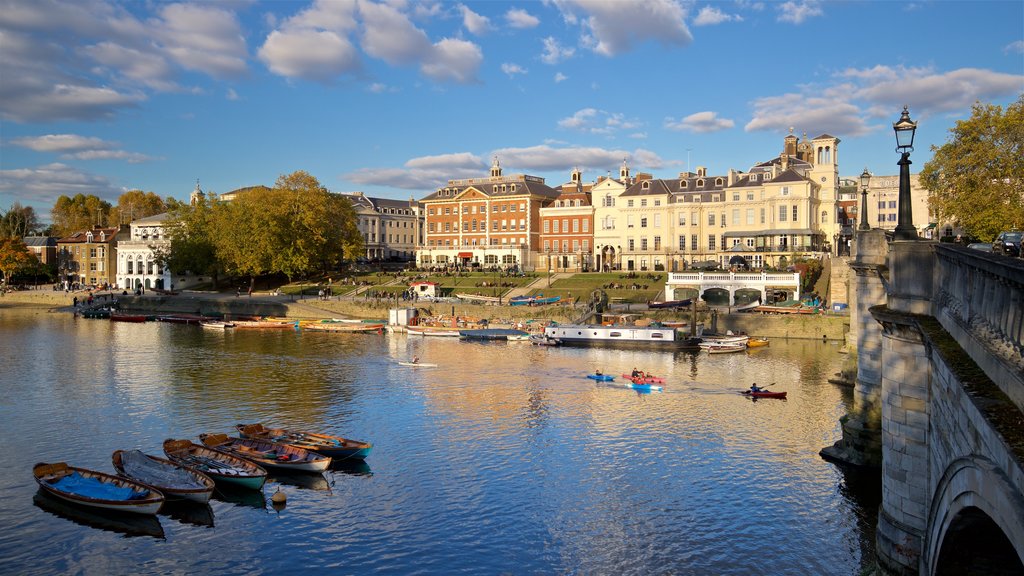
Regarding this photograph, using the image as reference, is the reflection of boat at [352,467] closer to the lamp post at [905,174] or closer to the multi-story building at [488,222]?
the lamp post at [905,174]

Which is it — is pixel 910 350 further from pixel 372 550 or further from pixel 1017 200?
pixel 1017 200

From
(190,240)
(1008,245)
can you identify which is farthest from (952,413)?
(190,240)

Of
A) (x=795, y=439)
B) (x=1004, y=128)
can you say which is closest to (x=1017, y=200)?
(x=1004, y=128)

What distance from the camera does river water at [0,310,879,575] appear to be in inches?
884

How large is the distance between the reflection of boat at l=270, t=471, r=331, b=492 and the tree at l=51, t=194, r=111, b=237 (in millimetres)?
145255

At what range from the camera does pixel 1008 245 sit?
29516 millimetres

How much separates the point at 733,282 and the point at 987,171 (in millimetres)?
36125

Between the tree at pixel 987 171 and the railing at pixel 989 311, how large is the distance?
3324 cm

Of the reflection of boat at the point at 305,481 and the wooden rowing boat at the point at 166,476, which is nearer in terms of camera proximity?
the wooden rowing boat at the point at 166,476

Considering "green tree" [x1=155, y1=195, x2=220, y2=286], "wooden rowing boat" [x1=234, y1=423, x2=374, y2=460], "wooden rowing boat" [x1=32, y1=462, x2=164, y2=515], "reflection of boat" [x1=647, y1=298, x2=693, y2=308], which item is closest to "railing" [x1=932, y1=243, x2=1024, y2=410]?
"wooden rowing boat" [x1=234, y1=423, x2=374, y2=460]

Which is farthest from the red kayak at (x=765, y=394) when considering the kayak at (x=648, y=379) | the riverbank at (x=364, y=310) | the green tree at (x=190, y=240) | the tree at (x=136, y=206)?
the tree at (x=136, y=206)

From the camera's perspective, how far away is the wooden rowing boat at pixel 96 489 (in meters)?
25.1

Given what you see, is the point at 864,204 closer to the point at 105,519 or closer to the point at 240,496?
the point at 240,496

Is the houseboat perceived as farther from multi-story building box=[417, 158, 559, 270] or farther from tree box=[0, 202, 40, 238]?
tree box=[0, 202, 40, 238]
